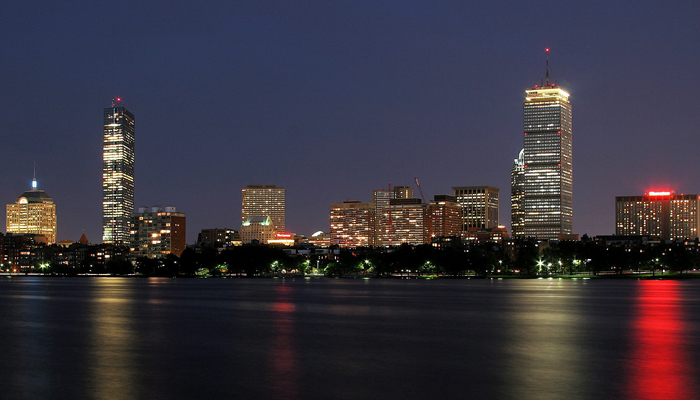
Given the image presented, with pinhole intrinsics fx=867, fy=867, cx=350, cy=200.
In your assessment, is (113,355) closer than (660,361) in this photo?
No

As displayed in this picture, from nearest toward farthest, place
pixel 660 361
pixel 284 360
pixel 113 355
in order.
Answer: pixel 660 361, pixel 284 360, pixel 113 355

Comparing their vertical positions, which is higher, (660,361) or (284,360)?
(660,361)

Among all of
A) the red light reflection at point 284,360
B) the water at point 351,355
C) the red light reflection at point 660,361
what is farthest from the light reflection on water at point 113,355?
the red light reflection at point 660,361

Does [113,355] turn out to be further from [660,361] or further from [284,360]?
[660,361]

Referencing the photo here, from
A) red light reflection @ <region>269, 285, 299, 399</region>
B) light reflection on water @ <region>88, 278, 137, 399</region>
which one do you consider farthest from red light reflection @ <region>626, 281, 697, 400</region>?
light reflection on water @ <region>88, 278, 137, 399</region>

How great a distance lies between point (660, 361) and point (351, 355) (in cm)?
1425

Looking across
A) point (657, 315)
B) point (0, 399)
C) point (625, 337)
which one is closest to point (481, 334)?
point (625, 337)

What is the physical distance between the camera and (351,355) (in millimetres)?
41844

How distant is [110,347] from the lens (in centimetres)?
4600

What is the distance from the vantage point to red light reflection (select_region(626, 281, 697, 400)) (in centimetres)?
3092

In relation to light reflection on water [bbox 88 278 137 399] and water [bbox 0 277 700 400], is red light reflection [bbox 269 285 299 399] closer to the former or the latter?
water [bbox 0 277 700 400]

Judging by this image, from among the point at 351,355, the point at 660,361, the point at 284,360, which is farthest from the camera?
the point at 351,355

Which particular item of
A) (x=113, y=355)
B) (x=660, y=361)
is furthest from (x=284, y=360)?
(x=660, y=361)

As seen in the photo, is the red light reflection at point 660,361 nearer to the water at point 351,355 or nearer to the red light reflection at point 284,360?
the water at point 351,355
